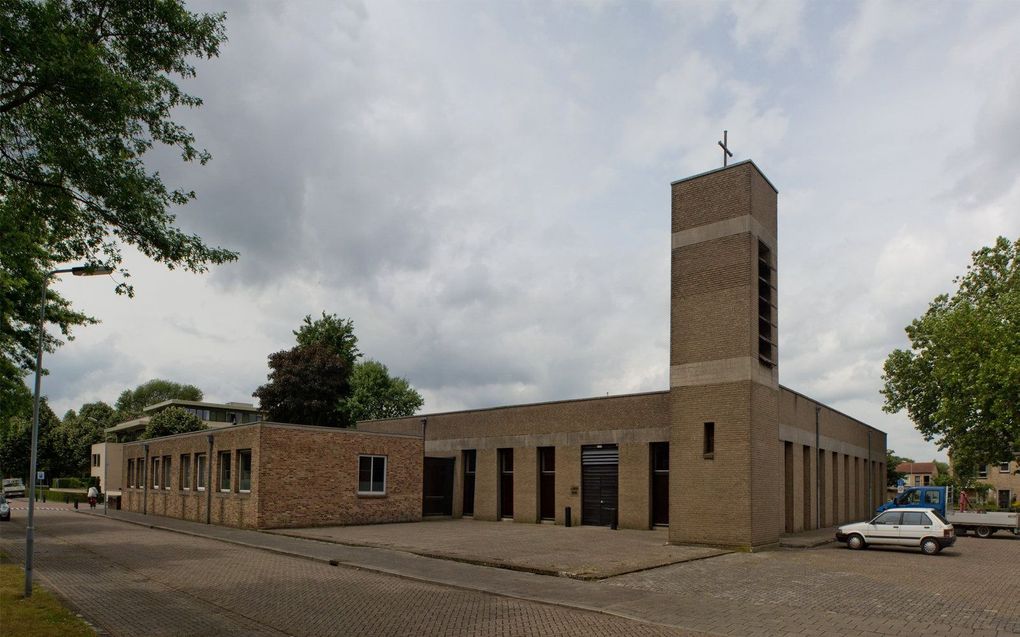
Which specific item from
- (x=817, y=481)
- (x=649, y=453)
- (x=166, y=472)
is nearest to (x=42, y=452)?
(x=166, y=472)

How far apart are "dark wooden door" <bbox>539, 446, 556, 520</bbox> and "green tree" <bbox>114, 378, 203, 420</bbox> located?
299 feet

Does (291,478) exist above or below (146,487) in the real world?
above

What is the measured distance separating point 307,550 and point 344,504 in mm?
9592

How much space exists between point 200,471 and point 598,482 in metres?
18.4

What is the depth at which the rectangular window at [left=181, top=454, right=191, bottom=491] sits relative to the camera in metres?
36.2

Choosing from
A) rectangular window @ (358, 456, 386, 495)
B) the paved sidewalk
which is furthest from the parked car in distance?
the paved sidewalk

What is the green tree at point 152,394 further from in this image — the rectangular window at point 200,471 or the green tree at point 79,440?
the rectangular window at point 200,471

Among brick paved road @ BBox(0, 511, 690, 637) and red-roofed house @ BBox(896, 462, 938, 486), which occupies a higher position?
brick paved road @ BBox(0, 511, 690, 637)

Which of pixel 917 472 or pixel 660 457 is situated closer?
pixel 660 457

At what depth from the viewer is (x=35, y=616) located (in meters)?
11.8

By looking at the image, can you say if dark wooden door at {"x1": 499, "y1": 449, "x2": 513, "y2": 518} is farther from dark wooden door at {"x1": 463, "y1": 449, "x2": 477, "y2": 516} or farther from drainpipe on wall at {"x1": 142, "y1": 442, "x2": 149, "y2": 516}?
drainpipe on wall at {"x1": 142, "y1": 442, "x2": 149, "y2": 516}

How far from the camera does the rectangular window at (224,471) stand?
32003 millimetres

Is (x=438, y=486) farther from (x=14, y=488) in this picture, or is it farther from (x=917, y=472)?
(x=917, y=472)

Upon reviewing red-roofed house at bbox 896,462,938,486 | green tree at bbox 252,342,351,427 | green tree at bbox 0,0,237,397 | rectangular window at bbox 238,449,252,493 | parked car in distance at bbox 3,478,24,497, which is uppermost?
green tree at bbox 0,0,237,397
